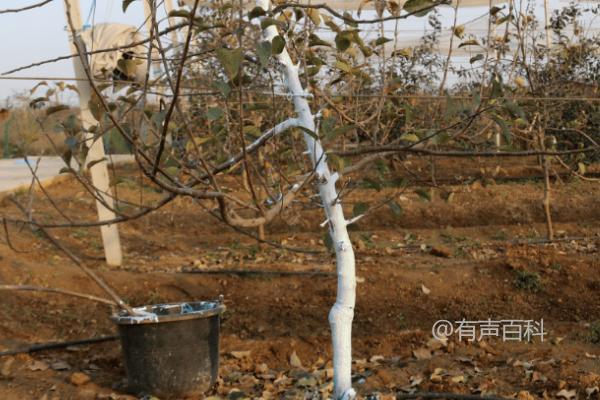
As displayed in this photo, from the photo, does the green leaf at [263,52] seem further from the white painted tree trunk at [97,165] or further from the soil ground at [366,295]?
the white painted tree trunk at [97,165]

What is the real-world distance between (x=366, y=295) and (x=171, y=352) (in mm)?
1814

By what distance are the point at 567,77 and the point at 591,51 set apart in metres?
0.40

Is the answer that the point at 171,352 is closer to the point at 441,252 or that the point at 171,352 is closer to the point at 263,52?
the point at 263,52

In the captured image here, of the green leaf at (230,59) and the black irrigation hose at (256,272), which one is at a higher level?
the green leaf at (230,59)

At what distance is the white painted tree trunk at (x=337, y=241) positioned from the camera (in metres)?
2.74

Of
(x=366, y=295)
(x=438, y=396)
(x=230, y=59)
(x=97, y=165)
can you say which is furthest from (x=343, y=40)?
(x=97, y=165)

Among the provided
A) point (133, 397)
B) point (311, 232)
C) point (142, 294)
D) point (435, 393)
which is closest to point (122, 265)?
point (142, 294)

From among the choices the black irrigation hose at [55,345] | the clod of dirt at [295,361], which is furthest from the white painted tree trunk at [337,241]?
the black irrigation hose at [55,345]

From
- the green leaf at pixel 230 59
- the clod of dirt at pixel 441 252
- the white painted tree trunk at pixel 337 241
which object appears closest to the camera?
the green leaf at pixel 230 59

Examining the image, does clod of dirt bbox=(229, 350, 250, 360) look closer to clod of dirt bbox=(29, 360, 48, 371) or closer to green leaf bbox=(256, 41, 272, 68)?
clod of dirt bbox=(29, 360, 48, 371)

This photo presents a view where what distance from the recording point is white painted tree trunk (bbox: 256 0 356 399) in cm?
274

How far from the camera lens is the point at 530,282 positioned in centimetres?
543

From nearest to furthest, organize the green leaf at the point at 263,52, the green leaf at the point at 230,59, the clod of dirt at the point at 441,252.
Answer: the green leaf at the point at 230,59
the green leaf at the point at 263,52
the clod of dirt at the point at 441,252

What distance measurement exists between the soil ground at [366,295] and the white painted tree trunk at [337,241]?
0.31 m
